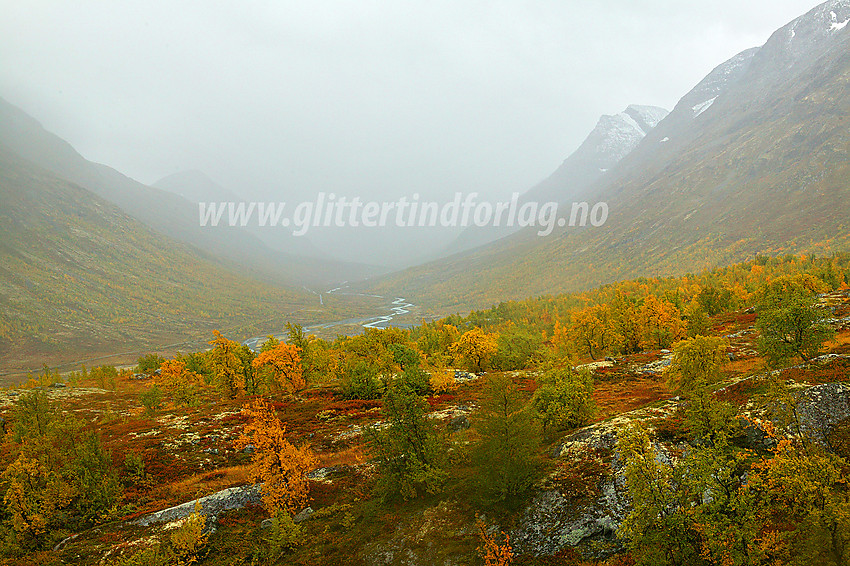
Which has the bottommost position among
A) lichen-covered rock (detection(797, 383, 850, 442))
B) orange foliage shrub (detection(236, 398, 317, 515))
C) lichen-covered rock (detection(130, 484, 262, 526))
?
lichen-covered rock (detection(130, 484, 262, 526))

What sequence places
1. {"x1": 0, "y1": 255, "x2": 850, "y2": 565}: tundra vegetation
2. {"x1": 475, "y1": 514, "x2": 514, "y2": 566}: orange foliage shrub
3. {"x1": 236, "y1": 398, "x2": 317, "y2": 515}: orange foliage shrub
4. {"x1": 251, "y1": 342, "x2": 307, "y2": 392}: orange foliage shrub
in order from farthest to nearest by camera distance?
{"x1": 251, "y1": 342, "x2": 307, "y2": 392}: orange foliage shrub < {"x1": 236, "y1": 398, "x2": 317, "y2": 515}: orange foliage shrub < {"x1": 475, "y1": 514, "x2": 514, "y2": 566}: orange foliage shrub < {"x1": 0, "y1": 255, "x2": 850, "y2": 565}: tundra vegetation

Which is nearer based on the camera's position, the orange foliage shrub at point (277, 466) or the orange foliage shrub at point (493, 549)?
the orange foliage shrub at point (493, 549)

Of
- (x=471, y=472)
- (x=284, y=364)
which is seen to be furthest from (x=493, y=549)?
(x=284, y=364)

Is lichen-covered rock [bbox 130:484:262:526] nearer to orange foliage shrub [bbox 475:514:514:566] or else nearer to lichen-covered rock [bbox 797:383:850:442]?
orange foliage shrub [bbox 475:514:514:566]

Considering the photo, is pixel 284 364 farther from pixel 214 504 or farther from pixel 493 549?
pixel 493 549

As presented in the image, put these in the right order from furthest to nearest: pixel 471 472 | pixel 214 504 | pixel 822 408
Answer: pixel 214 504
pixel 471 472
pixel 822 408

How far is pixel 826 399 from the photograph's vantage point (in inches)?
641

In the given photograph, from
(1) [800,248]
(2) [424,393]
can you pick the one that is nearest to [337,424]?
(2) [424,393]

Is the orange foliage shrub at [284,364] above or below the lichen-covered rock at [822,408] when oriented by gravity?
below

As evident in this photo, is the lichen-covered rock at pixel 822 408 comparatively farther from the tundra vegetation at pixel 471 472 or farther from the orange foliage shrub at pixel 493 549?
the orange foliage shrub at pixel 493 549

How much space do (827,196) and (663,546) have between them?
25775 centimetres

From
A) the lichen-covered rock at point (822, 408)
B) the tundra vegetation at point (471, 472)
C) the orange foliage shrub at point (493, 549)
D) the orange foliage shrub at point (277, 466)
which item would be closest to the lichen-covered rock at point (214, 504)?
the tundra vegetation at point (471, 472)

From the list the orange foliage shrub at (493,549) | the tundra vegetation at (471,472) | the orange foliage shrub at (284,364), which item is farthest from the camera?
the orange foliage shrub at (284,364)

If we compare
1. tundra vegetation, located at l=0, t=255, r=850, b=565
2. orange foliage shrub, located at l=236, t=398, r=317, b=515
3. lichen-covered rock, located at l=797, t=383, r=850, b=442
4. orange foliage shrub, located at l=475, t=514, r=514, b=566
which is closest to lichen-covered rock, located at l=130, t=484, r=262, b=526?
tundra vegetation, located at l=0, t=255, r=850, b=565
